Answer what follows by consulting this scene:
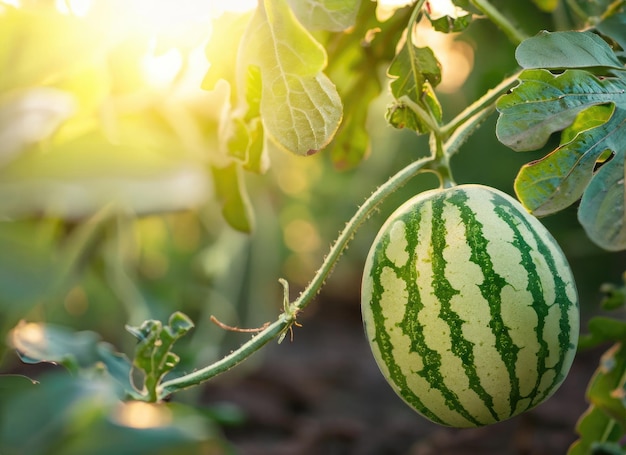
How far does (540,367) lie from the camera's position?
4.00 feet

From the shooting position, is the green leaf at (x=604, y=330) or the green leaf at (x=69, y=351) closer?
the green leaf at (x=69, y=351)

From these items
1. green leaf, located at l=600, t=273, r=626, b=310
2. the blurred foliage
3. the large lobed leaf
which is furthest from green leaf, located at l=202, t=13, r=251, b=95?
green leaf, located at l=600, t=273, r=626, b=310

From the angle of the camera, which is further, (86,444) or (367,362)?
(367,362)

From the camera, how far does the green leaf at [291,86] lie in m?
1.14

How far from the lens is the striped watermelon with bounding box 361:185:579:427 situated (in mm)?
1187

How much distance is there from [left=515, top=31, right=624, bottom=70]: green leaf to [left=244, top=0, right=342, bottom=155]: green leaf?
310 mm

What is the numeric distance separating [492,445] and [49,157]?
2.07 meters

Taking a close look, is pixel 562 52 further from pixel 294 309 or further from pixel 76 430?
A: pixel 76 430

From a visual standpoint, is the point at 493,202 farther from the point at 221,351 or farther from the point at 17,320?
the point at 221,351

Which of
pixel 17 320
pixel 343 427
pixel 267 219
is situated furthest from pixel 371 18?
pixel 267 219

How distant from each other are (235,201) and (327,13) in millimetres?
631

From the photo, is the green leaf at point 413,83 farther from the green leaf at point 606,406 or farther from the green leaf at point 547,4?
the green leaf at point 606,406

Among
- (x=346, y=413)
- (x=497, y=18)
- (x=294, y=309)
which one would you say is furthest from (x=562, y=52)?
(x=346, y=413)

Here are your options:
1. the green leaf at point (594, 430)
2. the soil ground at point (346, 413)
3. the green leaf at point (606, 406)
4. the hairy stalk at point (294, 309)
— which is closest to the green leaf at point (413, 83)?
the hairy stalk at point (294, 309)
